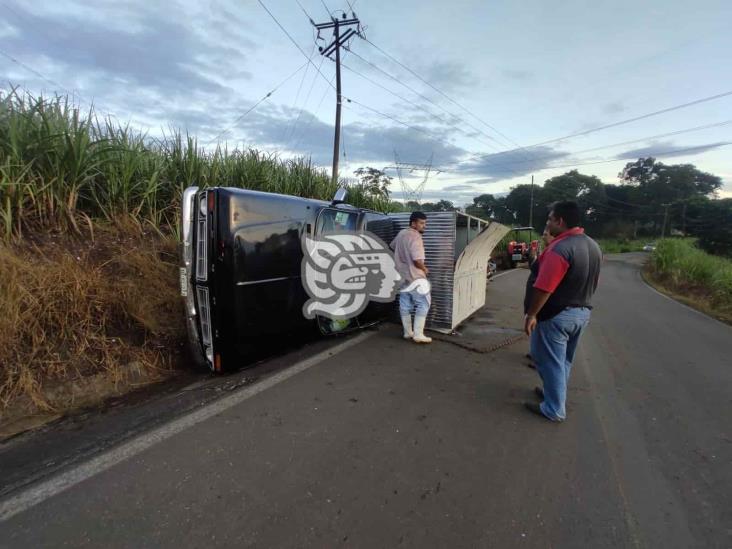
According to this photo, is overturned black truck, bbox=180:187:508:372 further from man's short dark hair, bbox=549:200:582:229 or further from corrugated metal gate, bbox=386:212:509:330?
man's short dark hair, bbox=549:200:582:229

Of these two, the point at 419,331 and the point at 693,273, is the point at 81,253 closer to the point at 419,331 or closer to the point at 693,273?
the point at 419,331

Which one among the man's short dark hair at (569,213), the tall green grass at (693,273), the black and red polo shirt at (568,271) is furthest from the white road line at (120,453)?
the tall green grass at (693,273)

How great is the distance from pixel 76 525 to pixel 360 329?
12.2 ft

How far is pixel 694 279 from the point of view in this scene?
13383 millimetres

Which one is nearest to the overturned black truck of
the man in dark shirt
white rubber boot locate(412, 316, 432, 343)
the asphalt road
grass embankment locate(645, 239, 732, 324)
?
the asphalt road

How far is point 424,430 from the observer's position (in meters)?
2.71

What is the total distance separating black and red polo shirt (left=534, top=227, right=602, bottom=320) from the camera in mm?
2756

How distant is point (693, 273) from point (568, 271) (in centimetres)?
1509

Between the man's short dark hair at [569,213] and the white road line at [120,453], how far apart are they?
2.64 m

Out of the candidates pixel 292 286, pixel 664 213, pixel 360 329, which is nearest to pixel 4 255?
pixel 292 286

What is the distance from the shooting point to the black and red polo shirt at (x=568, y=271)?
9.04ft

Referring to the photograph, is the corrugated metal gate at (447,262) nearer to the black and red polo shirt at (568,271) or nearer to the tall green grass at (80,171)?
the black and red polo shirt at (568,271)

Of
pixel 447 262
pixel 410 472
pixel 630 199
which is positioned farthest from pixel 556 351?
pixel 630 199

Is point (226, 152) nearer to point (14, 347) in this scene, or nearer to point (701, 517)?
point (14, 347)
